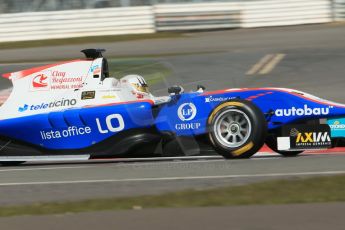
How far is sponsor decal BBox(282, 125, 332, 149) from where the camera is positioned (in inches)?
312

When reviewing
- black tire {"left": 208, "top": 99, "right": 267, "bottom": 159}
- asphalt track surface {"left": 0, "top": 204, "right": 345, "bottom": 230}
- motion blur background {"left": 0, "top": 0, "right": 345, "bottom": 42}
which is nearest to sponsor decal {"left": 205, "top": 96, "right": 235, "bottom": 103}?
black tire {"left": 208, "top": 99, "right": 267, "bottom": 159}

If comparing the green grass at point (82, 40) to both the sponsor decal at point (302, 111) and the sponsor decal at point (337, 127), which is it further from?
the sponsor decal at point (337, 127)

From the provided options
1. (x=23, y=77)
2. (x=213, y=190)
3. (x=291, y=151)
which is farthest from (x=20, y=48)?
(x=213, y=190)

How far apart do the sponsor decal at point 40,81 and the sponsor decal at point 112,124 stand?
0.97 meters

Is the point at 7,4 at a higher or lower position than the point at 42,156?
higher

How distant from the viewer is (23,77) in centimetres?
910

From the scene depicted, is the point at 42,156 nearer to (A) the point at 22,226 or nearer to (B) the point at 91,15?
(A) the point at 22,226

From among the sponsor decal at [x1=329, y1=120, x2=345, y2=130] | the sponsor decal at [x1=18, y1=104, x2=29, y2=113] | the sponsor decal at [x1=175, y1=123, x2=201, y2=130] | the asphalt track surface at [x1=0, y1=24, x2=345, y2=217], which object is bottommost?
the asphalt track surface at [x1=0, y1=24, x2=345, y2=217]

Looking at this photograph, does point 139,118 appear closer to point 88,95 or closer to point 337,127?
point 88,95

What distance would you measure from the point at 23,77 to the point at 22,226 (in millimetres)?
4106

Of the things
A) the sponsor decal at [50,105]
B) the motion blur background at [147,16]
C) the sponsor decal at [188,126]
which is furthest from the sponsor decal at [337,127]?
the motion blur background at [147,16]

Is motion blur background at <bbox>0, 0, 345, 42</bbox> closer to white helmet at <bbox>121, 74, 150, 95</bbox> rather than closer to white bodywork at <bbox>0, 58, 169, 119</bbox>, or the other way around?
white bodywork at <bbox>0, 58, 169, 119</bbox>

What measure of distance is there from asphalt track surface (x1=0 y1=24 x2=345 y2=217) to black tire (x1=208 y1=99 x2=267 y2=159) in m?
0.17

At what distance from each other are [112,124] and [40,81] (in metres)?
1.22
